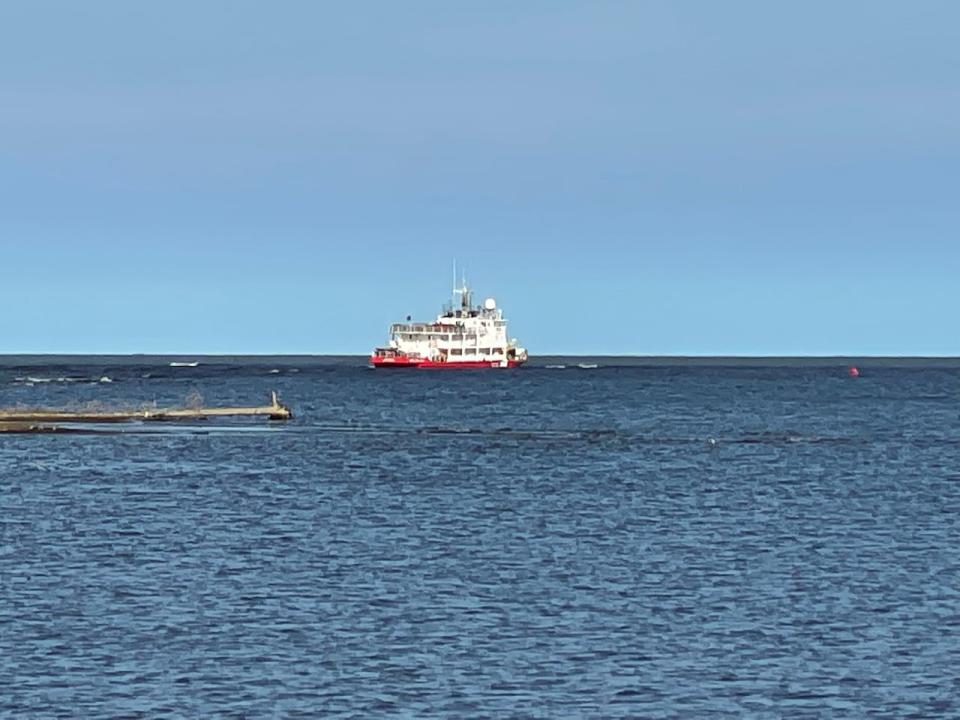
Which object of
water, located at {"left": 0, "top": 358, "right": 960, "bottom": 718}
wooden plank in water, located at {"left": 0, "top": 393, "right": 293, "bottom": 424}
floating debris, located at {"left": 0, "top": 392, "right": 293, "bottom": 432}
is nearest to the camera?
water, located at {"left": 0, "top": 358, "right": 960, "bottom": 718}

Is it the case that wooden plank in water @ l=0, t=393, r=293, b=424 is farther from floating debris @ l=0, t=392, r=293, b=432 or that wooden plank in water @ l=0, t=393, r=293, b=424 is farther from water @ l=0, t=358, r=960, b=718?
water @ l=0, t=358, r=960, b=718

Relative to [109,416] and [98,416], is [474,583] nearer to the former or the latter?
[98,416]

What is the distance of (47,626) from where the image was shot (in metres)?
38.5

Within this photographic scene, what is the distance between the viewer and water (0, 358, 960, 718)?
109 ft

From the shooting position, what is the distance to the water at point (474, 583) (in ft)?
109

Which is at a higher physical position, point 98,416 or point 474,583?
point 98,416

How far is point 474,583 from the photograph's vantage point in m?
45.4

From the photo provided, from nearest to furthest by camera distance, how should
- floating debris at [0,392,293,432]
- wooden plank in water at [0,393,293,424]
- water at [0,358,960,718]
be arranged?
water at [0,358,960,718] → floating debris at [0,392,293,432] → wooden plank in water at [0,393,293,424]

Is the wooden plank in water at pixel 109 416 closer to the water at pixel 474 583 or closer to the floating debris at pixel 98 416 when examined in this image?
the floating debris at pixel 98 416

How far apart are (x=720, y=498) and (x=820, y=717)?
37.9 meters

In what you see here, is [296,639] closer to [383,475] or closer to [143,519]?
[143,519]

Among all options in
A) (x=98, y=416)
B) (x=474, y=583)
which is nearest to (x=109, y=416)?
(x=98, y=416)

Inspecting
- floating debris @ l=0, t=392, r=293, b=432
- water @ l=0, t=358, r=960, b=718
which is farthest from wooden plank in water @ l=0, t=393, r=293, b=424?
water @ l=0, t=358, r=960, b=718

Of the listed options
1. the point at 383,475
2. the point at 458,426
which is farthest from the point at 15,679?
the point at 458,426
